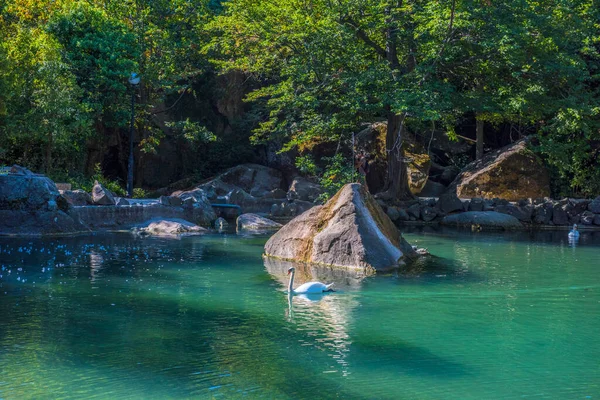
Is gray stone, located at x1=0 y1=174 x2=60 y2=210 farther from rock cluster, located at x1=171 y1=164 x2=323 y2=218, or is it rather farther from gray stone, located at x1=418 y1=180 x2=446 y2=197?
gray stone, located at x1=418 y1=180 x2=446 y2=197

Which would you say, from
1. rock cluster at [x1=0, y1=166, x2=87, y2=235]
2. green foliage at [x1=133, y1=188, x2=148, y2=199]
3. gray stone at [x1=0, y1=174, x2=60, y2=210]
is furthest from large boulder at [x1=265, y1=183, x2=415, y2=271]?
green foliage at [x1=133, y1=188, x2=148, y2=199]

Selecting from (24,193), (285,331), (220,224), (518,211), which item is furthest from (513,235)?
(285,331)

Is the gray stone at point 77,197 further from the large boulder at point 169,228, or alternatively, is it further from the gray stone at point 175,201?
the gray stone at point 175,201

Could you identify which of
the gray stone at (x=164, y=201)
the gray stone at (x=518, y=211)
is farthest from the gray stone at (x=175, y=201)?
the gray stone at (x=518, y=211)

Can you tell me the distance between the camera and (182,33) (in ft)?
105

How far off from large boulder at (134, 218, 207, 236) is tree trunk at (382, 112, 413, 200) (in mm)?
8435

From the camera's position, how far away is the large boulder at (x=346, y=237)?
1331 centimetres

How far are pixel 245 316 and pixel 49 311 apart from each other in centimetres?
259

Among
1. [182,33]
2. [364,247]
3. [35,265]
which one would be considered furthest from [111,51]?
[364,247]

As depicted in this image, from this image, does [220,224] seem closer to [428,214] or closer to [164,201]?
[164,201]

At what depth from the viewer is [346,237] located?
44.3ft

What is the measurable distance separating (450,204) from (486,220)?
2.03 metres

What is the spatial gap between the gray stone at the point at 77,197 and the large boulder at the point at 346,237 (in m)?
8.64

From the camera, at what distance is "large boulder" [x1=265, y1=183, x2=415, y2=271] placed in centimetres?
1331
